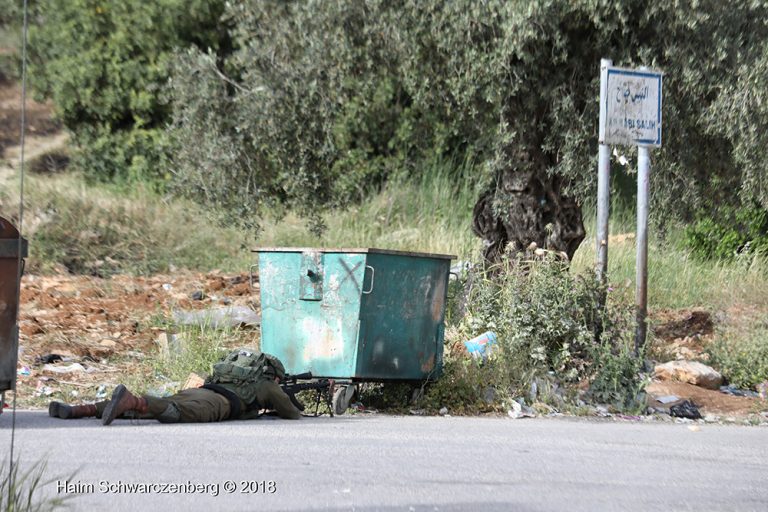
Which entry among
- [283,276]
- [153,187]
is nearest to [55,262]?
[153,187]

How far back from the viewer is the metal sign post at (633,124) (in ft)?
28.5

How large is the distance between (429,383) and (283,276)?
57.0 inches

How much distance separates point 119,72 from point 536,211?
38.1 feet

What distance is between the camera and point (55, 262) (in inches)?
613

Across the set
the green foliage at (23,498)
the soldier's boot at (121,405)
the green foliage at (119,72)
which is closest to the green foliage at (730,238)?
the green foliage at (119,72)

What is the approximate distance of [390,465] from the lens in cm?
551

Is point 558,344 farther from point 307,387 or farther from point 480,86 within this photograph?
point 480,86

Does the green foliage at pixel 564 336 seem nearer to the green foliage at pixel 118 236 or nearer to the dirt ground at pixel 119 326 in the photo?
the dirt ground at pixel 119 326

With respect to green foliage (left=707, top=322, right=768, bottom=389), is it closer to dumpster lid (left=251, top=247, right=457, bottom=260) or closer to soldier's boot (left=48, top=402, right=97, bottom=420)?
dumpster lid (left=251, top=247, right=457, bottom=260)

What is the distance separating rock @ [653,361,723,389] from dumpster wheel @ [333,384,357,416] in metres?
3.00

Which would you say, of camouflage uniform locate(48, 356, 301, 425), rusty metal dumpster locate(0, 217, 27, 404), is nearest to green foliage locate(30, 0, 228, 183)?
camouflage uniform locate(48, 356, 301, 425)

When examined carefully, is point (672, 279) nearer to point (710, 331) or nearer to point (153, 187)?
point (710, 331)

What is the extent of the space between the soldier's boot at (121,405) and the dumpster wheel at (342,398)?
1.56 meters

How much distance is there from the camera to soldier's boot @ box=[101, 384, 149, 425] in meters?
6.55
